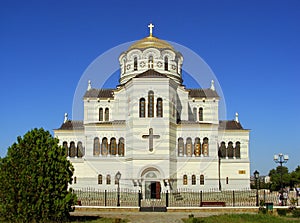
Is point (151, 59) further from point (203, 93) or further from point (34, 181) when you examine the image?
point (34, 181)

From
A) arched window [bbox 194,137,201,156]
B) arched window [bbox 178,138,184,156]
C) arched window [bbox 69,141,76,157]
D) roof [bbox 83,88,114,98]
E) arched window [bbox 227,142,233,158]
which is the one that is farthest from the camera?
roof [bbox 83,88,114,98]

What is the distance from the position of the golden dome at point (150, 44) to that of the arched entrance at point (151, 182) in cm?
1300

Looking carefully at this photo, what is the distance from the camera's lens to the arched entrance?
32.2 metres

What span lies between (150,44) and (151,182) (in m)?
14.1

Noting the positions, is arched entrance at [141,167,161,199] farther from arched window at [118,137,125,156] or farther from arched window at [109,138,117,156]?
arched window at [109,138,117,156]

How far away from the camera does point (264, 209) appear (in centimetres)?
2122

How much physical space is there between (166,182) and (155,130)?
14.0 ft

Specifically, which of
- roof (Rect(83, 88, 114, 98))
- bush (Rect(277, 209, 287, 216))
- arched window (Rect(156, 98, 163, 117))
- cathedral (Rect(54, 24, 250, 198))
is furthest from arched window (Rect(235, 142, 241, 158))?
bush (Rect(277, 209, 287, 216))

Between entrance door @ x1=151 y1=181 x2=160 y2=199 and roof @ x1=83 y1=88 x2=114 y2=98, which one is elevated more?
roof @ x1=83 y1=88 x2=114 y2=98

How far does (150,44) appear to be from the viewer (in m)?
39.4

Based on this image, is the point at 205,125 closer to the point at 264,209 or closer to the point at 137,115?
the point at 137,115

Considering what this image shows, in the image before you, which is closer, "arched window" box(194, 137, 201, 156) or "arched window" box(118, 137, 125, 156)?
"arched window" box(118, 137, 125, 156)

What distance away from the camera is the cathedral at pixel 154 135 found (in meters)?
32.6

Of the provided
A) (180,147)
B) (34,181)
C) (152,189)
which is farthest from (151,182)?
(34,181)
